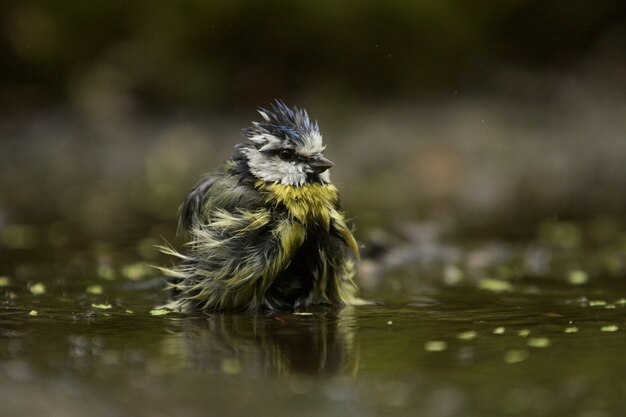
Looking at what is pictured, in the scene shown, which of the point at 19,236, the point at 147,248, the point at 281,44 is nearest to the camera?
the point at 147,248

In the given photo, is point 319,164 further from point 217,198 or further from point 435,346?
point 435,346

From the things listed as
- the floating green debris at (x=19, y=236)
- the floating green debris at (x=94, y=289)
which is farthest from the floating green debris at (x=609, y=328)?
the floating green debris at (x=19, y=236)

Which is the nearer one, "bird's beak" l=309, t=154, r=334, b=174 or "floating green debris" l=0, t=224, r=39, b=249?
"bird's beak" l=309, t=154, r=334, b=174

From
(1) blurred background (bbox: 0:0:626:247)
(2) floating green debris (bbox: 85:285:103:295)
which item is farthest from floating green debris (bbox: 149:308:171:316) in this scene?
(1) blurred background (bbox: 0:0:626:247)

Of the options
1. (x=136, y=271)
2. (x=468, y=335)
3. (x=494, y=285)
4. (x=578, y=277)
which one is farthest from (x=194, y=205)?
(x=578, y=277)

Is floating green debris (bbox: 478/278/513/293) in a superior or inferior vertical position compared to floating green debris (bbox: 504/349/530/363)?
superior

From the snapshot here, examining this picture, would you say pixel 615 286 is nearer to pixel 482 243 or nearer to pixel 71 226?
A: pixel 482 243

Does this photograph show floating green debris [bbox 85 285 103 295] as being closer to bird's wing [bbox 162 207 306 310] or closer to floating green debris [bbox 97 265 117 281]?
floating green debris [bbox 97 265 117 281]
